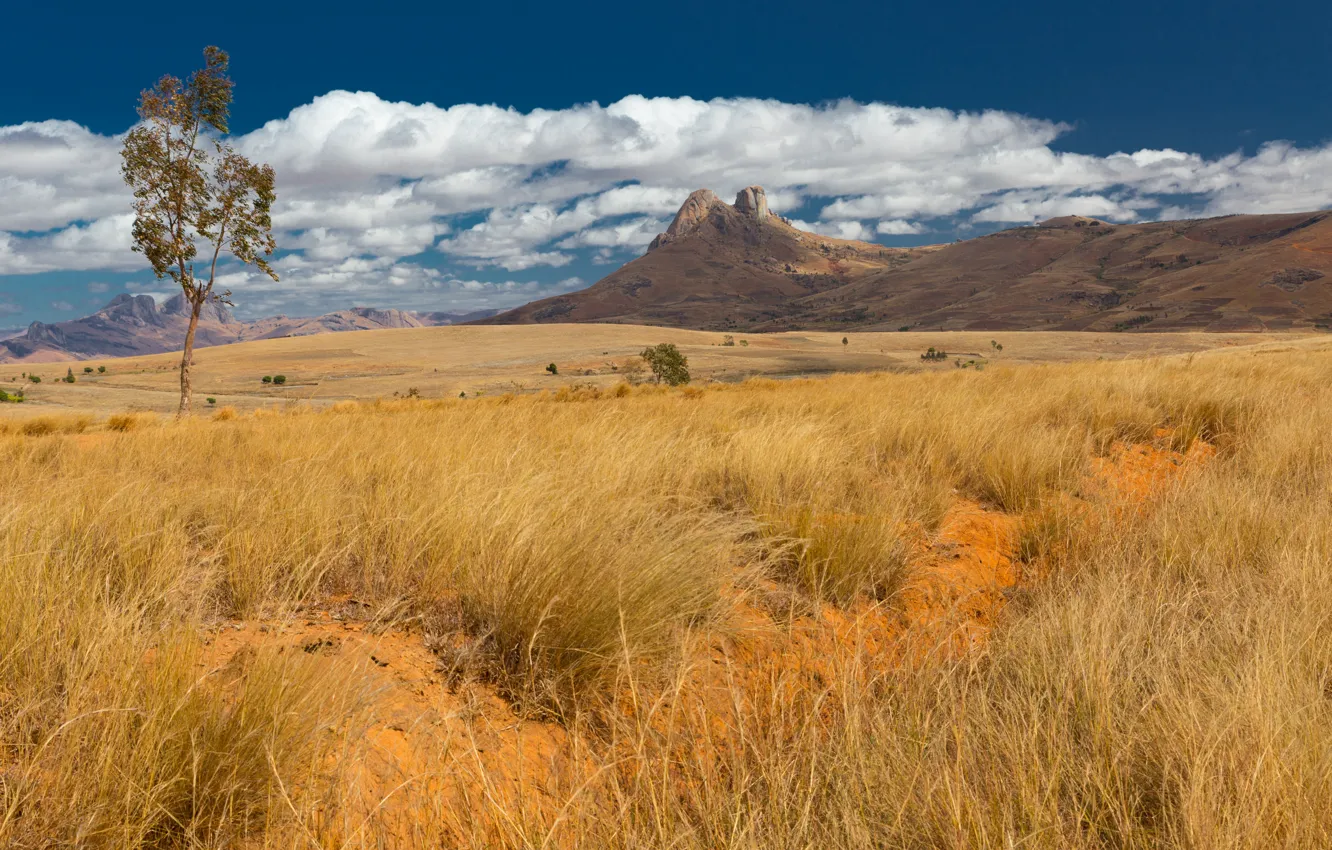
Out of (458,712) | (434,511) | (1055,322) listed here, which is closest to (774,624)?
(458,712)

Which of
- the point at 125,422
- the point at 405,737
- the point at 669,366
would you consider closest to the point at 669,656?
the point at 405,737

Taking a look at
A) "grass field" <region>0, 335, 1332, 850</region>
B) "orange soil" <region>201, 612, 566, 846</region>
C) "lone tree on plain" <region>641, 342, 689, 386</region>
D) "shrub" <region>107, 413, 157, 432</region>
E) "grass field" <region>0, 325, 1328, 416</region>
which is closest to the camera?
"grass field" <region>0, 335, 1332, 850</region>

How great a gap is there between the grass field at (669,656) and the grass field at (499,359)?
1035 inches

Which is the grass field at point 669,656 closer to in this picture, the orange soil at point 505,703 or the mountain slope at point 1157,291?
the orange soil at point 505,703

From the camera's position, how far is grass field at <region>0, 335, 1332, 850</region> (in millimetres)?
1771

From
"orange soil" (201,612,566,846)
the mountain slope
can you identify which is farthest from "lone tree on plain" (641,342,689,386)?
the mountain slope

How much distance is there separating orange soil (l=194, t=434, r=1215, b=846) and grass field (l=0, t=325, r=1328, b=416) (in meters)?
27.2

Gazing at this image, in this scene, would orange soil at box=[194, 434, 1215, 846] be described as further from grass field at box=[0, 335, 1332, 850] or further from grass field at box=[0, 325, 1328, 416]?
grass field at box=[0, 325, 1328, 416]

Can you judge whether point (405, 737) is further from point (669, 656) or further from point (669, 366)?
point (669, 366)

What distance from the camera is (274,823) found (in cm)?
182

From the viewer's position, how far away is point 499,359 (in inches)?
2680

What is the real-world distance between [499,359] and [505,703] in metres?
68.0

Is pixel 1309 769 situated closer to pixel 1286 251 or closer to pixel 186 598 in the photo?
pixel 186 598

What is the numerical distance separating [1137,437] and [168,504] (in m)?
8.72
